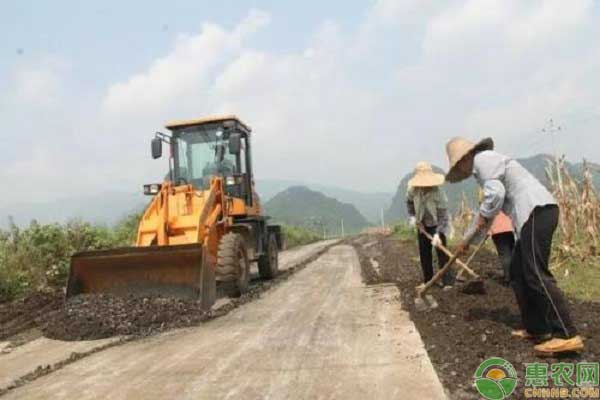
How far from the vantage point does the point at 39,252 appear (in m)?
11.8

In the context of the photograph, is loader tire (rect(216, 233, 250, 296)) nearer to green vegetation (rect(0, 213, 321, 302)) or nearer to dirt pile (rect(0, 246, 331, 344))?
dirt pile (rect(0, 246, 331, 344))

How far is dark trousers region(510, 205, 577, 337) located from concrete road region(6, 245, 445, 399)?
97cm

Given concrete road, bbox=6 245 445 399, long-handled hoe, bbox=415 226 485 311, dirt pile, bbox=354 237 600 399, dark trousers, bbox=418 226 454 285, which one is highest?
dark trousers, bbox=418 226 454 285

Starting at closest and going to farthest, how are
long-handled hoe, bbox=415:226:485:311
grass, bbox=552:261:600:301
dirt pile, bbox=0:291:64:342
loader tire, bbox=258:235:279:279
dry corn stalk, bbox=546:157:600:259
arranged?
long-handled hoe, bbox=415:226:485:311 < grass, bbox=552:261:600:301 < dirt pile, bbox=0:291:64:342 < dry corn stalk, bbox=546:157:600:259 < loader tire, bbox=258:235:279:279

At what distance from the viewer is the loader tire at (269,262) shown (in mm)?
11414

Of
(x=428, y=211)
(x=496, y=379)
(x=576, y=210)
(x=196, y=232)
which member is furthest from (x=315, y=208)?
(x=496, y=379)

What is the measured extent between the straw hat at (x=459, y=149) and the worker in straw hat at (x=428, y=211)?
2298mm

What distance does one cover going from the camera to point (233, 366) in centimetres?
497

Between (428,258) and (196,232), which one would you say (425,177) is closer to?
(428,258)

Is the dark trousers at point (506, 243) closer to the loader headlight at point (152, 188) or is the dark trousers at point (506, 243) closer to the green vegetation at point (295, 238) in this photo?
the loader headlight at point (152, 188)

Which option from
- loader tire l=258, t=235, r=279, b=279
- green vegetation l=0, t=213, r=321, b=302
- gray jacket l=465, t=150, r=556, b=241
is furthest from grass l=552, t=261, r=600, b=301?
green vegetation l=0, t=213, r=321, b=302

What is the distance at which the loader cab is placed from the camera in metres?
10.2

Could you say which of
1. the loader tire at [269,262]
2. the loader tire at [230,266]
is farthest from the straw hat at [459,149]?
the loader tire at [269,262]

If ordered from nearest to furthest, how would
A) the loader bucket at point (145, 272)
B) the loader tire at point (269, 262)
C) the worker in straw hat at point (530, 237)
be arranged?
1. the worker in straw hat at point (530, 237)
2. the loader bucket at point (145, 272)
3. the loader tire at point (269, 262)
